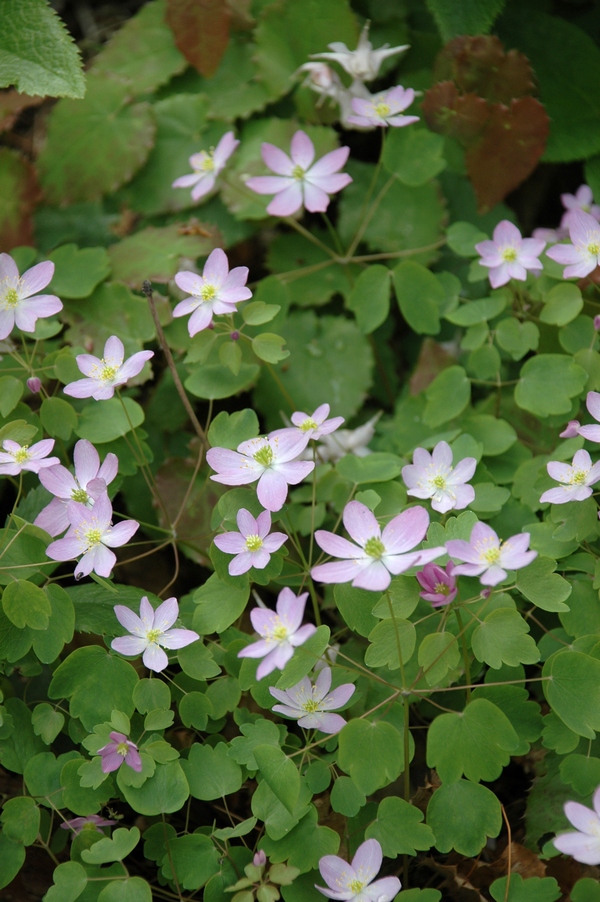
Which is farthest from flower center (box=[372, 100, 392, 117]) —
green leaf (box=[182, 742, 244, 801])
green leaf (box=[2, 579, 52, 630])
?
green leaf (box=[182, 742, 244, 801])

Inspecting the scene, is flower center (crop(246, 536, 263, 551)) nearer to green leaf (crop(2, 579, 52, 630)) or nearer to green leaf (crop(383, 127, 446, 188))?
green leaf (crop(2, 579, 52, 630))

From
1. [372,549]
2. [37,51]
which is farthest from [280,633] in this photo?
[37,51]

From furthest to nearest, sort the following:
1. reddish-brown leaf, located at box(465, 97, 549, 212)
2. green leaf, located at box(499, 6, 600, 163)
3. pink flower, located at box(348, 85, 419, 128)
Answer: green leaf, located at box(499, 6, 600, 163) < reddish-brown leaf, located at box(465, 97, 549, 212) < pink flower, located at box(348, 85, 419, 128)

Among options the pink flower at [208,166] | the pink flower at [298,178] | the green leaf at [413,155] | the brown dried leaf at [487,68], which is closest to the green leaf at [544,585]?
the pink flower at [298,178]

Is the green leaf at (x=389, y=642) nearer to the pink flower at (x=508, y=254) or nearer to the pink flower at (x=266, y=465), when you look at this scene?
the pink flower at (x=266, y=465)

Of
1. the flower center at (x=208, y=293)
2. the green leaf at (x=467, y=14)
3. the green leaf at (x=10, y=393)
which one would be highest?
the green leaf at (x=467, y=14)

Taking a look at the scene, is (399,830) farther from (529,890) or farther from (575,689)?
(575,689)
